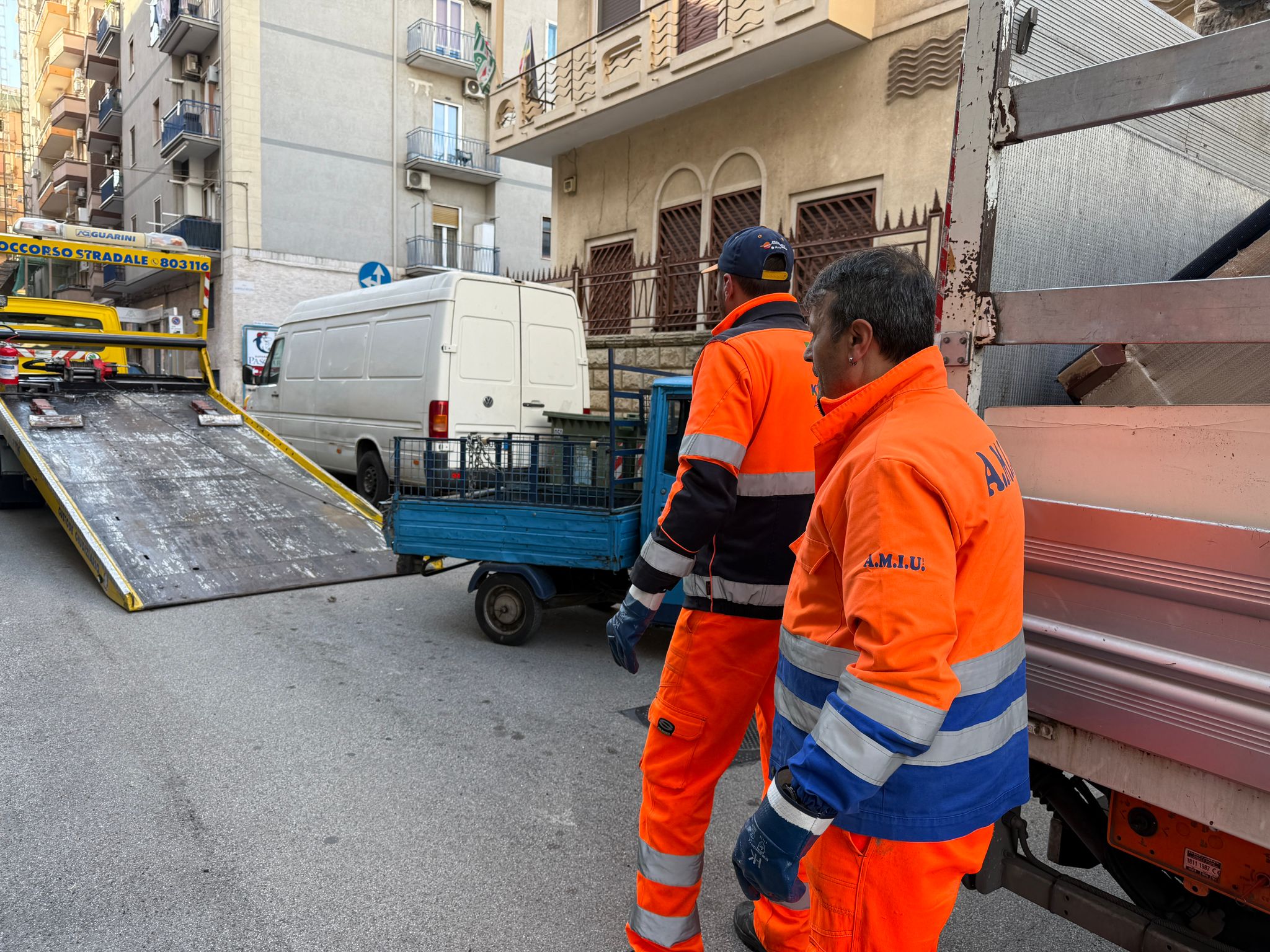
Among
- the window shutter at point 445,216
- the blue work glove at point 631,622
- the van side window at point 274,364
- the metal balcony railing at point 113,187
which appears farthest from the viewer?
the metal balcony railing at point 113,187

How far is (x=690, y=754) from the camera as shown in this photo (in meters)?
2.36

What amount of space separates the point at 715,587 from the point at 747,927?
1.10m

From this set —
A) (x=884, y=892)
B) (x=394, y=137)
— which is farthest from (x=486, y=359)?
(x=394, y=137)

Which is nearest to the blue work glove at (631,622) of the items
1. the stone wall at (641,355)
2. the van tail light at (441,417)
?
the van tail light at (441,417)

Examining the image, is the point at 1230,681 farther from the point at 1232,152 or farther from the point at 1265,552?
the point at 1232,152

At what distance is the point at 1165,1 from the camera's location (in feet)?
12.9

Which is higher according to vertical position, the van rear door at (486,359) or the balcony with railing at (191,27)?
the balcony with railing at (191,27)

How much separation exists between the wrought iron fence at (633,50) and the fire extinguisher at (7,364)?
8.15m

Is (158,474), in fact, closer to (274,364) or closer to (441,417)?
(441,417)

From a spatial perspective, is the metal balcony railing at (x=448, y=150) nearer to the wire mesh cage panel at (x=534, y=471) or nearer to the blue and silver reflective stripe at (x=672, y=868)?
the wire mesh cage panel at (x=534, y=471)

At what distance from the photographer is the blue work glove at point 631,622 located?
246 centimetres

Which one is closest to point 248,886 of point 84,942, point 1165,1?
point 84,942

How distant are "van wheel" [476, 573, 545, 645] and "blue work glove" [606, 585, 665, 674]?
9.63ft

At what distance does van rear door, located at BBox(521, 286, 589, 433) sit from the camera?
8.59 metres
